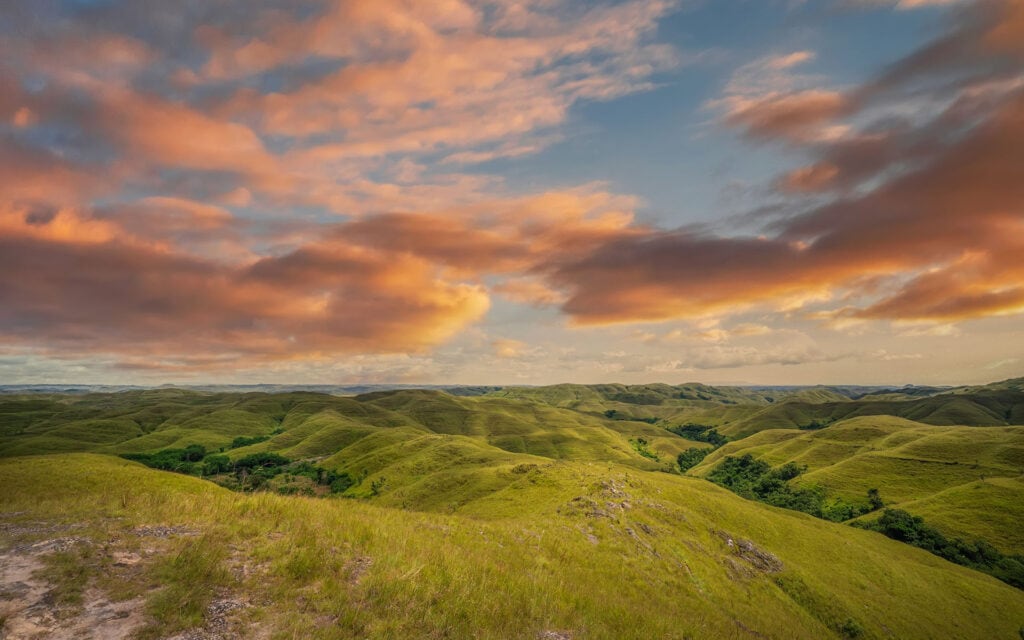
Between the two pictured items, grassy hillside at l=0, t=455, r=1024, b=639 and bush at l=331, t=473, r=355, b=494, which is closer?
grassy hillside at l=0, t=455, r=1024, b=639

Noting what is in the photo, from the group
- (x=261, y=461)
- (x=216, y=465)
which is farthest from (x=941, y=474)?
(x=216, y=465)

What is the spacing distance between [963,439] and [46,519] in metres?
252

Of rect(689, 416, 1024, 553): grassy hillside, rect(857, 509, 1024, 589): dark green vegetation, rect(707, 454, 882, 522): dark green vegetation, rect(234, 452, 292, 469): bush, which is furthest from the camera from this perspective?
rect(234, 452, 292, 469): bush

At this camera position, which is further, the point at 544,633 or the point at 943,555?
the point at 943,555

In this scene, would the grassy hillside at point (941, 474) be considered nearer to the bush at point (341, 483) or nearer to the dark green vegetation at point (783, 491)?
the dark green vegetation at point (783, 491)

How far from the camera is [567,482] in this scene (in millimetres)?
53688

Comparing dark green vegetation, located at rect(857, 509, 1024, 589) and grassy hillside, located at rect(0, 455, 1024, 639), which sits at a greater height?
grassy hillside, located at rect(0, 455, 1024, 639)

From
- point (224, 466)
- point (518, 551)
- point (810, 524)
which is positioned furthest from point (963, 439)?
point (224, 466)

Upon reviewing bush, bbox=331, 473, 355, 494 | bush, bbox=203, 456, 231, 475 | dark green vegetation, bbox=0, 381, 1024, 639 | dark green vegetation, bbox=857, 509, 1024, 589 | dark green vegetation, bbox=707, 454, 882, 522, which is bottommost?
dark green vegetation, bbox=707, 454, 882, 522

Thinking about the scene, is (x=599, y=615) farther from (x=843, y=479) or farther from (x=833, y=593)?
(x=843, y=479)

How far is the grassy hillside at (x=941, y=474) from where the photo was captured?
351 ft

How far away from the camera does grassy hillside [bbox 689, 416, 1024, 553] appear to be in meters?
107

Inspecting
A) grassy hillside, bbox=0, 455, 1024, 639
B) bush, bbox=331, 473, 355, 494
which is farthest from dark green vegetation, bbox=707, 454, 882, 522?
bush, bbox=331, 473, 355, 494

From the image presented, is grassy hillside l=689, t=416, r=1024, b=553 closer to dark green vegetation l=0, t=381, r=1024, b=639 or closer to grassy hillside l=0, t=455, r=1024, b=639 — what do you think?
dark green vegetation l=0, t=381, r=1024, b=639
